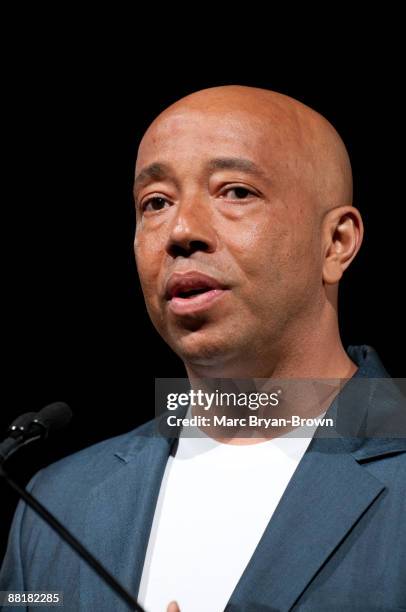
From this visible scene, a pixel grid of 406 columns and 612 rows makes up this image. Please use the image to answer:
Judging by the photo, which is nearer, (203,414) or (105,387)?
(203,414)

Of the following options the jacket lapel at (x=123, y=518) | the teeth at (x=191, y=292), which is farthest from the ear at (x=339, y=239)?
the jacket lapel at (x=123, y=518)

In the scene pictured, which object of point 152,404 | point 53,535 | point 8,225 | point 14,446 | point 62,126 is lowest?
point 53,535

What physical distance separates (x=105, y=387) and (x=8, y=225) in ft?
1.91

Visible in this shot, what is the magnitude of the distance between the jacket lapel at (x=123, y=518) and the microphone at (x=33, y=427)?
52 centimetres

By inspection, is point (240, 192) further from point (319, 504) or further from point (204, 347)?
point (319, 504)

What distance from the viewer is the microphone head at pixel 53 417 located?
75.4 inches

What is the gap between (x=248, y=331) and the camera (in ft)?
7.52

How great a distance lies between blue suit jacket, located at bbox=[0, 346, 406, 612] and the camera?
2.06 meters

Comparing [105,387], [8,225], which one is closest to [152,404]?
[105,387]

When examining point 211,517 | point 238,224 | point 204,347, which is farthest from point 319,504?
point 238,224

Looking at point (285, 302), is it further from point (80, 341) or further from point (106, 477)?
point (80, 341)

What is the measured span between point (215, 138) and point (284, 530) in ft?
2.95

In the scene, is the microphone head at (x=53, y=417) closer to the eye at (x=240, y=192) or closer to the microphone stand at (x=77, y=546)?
the microphone stand at (x=77, y=546)

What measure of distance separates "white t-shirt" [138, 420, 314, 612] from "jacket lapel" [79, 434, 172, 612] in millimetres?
30
